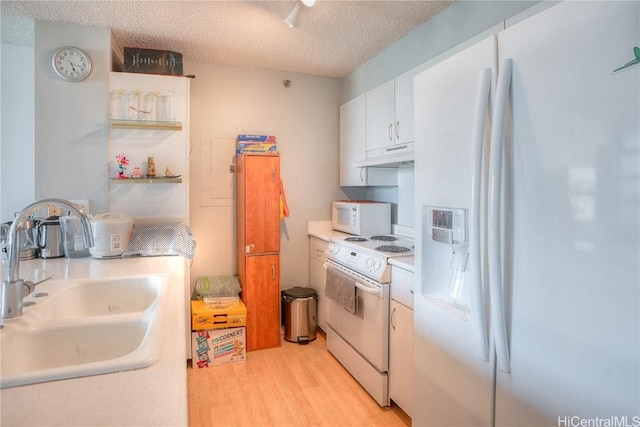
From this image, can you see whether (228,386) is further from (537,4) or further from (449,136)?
(537,4)

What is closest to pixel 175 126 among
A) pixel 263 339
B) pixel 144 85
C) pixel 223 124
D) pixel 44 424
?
pixel 144 85

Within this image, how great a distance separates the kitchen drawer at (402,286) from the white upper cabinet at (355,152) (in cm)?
117

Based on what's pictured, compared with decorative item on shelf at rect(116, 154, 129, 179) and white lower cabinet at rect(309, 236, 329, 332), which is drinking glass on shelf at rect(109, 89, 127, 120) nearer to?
decorative item on shelf at rect(116, 154, 129, 179)

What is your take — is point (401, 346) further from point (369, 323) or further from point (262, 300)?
point (262, 300)

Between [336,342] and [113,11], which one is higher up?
[113,11]

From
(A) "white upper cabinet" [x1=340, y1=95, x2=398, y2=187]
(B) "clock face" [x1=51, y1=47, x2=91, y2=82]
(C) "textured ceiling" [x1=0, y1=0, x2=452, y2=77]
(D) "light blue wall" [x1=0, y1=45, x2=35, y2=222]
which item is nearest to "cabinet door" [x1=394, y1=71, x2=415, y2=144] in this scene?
(C) "textured ceiling" [x1=0, y1=0, x2=452, y2=77]

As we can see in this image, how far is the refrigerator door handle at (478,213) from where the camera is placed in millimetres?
1194

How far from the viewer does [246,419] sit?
6.86 feet

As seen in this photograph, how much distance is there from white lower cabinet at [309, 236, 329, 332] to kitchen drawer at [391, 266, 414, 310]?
1026 millimetres

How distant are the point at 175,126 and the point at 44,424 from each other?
2302 mm

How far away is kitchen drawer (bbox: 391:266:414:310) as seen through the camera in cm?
192

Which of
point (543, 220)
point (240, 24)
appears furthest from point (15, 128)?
point (543, 220)

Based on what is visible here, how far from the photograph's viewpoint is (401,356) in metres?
2.01

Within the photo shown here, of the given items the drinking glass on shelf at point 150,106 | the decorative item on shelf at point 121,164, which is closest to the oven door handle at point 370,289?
the decorative item on shelf at point 121,164
